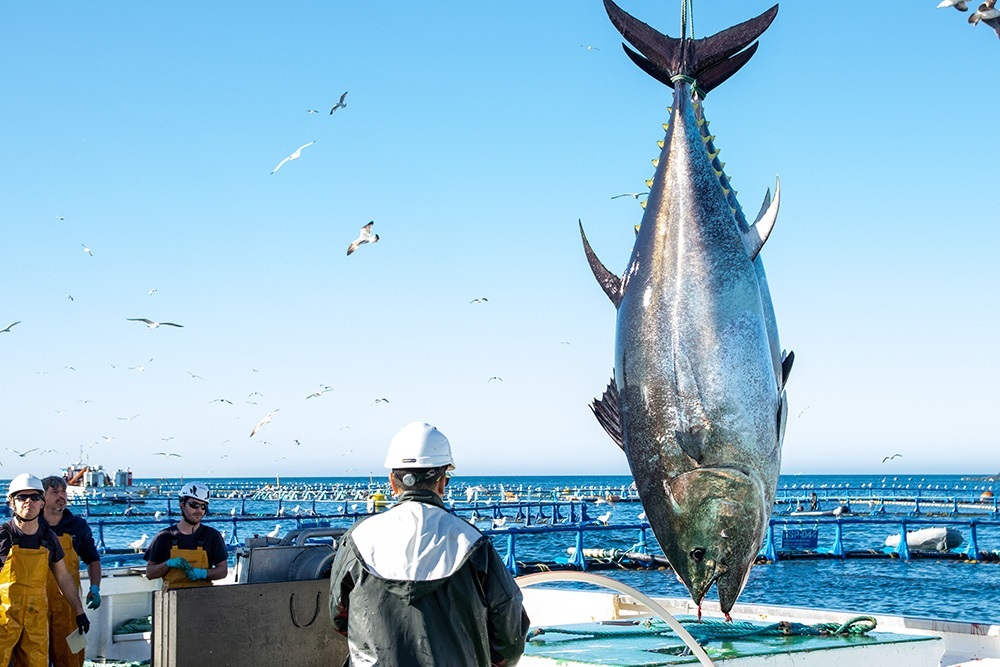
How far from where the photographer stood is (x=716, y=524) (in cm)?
259

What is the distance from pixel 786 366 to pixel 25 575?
16.7ft

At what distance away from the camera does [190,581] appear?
21.6 ft

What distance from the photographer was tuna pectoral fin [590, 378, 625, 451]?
9.43 feet

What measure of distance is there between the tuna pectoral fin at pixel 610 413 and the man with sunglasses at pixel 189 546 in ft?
14.3

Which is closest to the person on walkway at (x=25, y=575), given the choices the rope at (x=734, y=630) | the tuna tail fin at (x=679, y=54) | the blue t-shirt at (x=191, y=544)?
the blue t-shirt at (x=191, y=544)

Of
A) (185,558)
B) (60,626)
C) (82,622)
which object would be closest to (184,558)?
(185,558)

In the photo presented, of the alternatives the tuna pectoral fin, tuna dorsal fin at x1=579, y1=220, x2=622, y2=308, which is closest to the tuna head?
the tuna pectoral fin

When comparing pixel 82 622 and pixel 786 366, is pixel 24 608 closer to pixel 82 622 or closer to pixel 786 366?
pixel 82 622

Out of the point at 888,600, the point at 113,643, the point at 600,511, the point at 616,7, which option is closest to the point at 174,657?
the point at 616,7

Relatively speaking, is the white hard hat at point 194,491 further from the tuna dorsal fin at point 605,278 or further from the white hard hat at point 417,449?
the tuna dorsal fin at point 605,278

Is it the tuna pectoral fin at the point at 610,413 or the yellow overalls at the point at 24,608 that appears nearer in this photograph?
the tuna pectoral fin at the point at 610,413

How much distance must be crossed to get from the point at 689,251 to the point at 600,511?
73.0 m

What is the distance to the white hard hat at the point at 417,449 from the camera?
324 centimetres

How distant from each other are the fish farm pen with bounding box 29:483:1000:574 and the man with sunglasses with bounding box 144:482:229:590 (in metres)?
1.72
